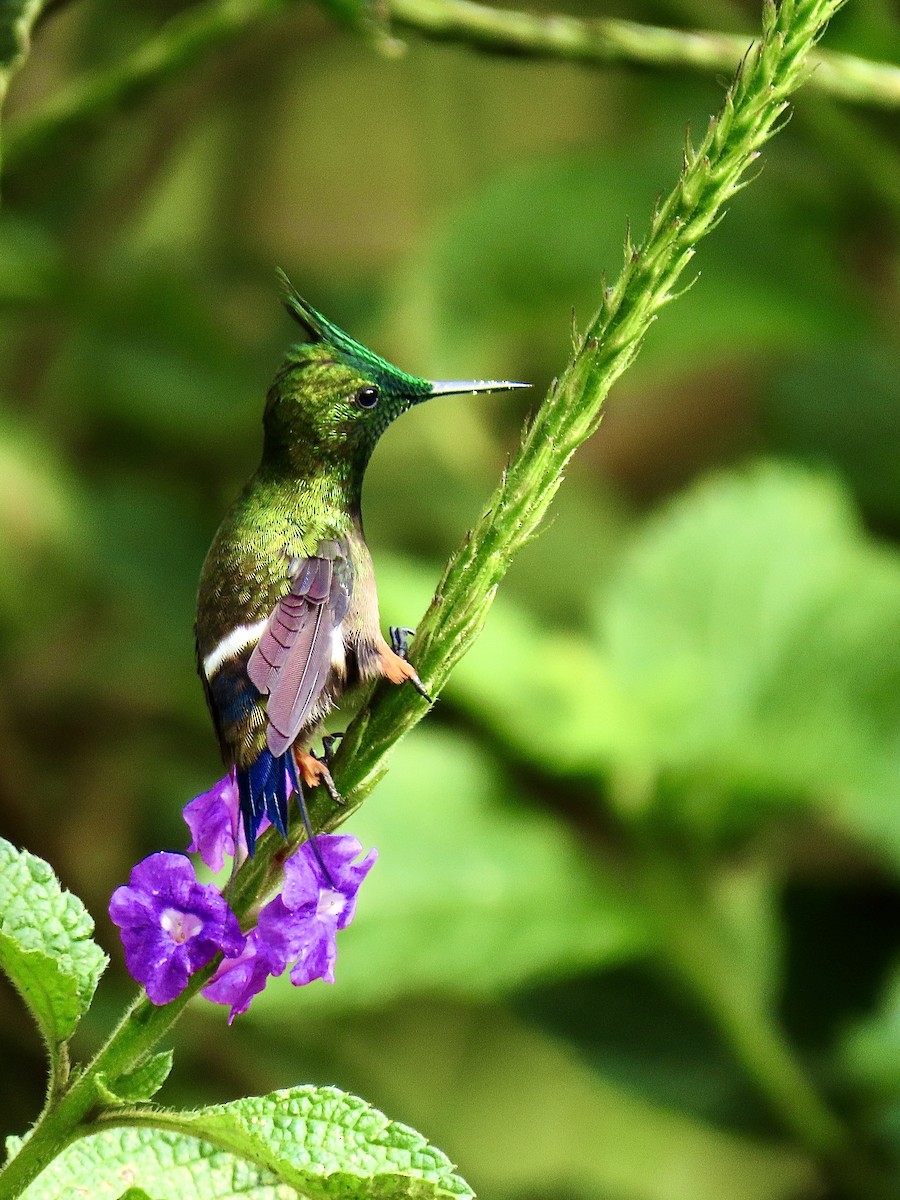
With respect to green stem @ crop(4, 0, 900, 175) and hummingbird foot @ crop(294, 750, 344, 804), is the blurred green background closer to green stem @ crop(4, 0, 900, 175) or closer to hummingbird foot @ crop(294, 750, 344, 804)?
green stem @ crop(4, 0, 900, 175)

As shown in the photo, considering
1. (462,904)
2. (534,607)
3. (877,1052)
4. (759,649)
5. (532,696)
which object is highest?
(534,607)

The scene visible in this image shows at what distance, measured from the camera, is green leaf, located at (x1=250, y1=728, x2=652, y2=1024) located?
56.3 inches

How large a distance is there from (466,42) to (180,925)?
0.77 m

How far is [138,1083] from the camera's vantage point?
21.3 inches

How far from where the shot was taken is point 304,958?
55 centimetres

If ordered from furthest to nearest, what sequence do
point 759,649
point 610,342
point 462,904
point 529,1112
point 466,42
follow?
point 529,1112
point 759,649
point 462,904
point 466,42
point 610,342

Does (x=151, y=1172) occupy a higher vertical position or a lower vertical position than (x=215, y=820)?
lower

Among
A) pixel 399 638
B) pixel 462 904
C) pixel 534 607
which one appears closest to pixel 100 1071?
pixel 399 638

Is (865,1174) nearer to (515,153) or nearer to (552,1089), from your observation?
(552,1089)

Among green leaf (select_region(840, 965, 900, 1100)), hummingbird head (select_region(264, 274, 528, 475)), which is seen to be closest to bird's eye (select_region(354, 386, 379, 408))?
hummingbird head (select_region(264, 274, 528, 475))

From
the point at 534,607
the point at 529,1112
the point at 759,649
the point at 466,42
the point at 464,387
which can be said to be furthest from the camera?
the point at 529,1112

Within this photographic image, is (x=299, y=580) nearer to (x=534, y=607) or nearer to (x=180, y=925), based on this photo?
(x=180, y=925)

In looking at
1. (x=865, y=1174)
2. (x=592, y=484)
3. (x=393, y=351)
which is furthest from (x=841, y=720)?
(x=393, y=351)

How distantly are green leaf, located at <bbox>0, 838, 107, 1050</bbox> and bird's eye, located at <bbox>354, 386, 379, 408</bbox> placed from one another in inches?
9.7
